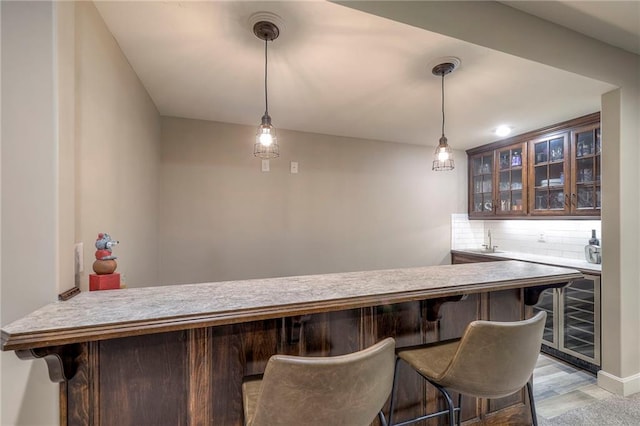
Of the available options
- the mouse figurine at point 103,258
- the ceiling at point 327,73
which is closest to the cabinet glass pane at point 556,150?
the ceiling at point 327,73

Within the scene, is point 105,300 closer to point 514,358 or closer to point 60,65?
point 60,65

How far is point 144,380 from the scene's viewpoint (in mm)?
1106

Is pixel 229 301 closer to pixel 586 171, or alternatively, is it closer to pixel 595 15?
pixel 595 15

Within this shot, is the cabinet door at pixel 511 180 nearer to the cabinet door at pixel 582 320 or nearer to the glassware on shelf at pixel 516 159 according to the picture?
the glassware on shelf at pixel 516 159

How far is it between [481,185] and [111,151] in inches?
163

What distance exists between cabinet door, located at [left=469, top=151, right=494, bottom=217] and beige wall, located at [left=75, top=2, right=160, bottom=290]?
3.92 metres

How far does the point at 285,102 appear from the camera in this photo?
2525mm

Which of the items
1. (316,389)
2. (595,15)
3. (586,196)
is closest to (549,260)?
(586,196)

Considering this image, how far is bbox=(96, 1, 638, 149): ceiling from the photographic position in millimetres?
1491

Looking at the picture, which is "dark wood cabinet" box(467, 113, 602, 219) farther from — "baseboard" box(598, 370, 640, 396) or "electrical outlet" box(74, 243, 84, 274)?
"electrical outlet" box(74, 243, 84, 274)

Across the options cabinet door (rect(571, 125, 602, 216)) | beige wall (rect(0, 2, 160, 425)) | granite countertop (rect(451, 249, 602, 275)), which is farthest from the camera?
cabinet door (rect(571, 125, 602, 216))

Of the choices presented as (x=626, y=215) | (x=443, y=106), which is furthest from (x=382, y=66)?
(x=626, y=215)

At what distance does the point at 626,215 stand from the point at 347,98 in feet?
7.63

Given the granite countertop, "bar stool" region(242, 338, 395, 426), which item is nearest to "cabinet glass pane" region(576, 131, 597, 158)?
the granite countertop
